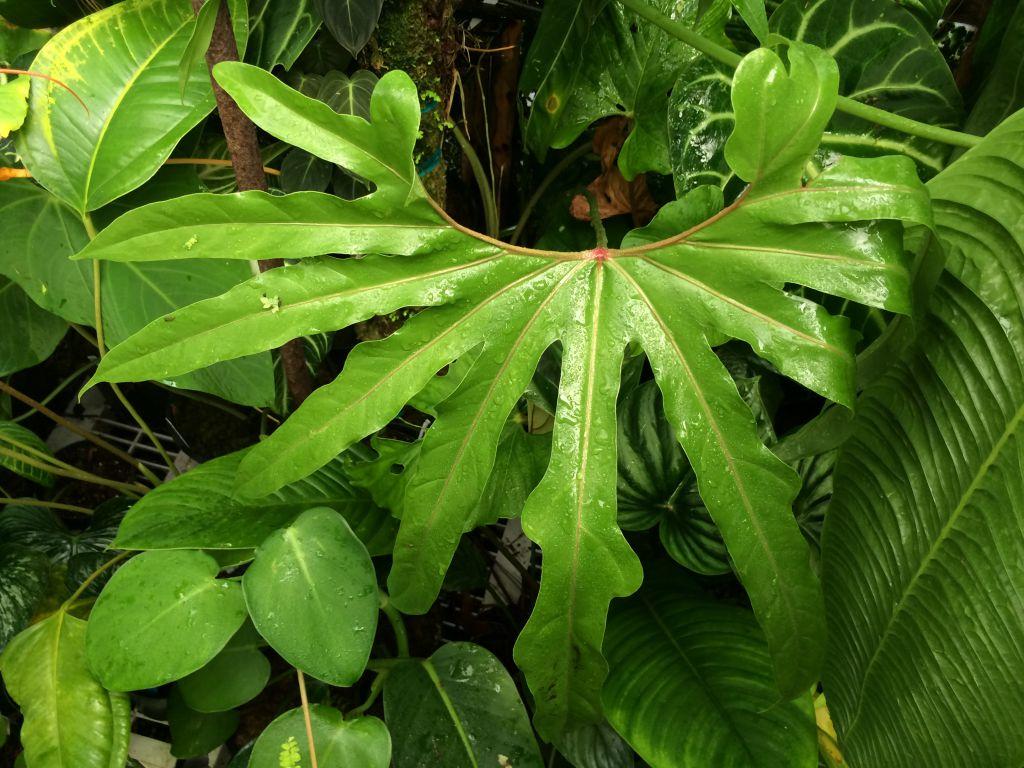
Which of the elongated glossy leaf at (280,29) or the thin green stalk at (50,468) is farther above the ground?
the elongated glossy leaf at (280,29)

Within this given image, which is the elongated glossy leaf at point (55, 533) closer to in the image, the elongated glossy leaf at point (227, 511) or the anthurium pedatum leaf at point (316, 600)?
the elongated glossy leaf at point (227, 511)

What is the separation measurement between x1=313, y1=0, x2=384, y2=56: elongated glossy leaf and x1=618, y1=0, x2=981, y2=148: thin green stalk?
32 centimetres

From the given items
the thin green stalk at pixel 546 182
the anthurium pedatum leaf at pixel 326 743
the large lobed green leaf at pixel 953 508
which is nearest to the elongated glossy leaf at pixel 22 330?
the anthurium pedatum leaf at pixel 326 743

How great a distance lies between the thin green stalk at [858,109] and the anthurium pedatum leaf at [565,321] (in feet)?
0.76

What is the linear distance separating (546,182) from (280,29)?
576 millimetres

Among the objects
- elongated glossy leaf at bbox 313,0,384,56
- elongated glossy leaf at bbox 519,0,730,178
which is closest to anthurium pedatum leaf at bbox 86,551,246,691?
elongated glossy leaf at bbox 313,0,384,56

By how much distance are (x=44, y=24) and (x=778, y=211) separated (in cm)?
106

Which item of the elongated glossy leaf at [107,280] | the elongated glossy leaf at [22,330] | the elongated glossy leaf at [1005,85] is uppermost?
the elongated glossy leaf at [1005,85]

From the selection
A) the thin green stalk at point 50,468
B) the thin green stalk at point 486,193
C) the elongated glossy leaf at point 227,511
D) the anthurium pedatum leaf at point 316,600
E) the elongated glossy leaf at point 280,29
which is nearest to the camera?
the anthurium pedatum leaf at point 316,600

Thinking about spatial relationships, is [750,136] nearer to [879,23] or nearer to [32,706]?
[879,23]

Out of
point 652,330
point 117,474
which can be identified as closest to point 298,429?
point 652,330

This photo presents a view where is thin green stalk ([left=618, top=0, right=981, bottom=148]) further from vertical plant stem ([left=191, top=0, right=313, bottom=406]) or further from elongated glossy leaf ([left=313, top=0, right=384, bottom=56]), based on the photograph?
vertical plant stem ([left=191, top=0, right=313, bottom=406])

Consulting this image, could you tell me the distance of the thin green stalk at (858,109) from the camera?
2.55 feet

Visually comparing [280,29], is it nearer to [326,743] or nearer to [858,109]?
[858,109]
